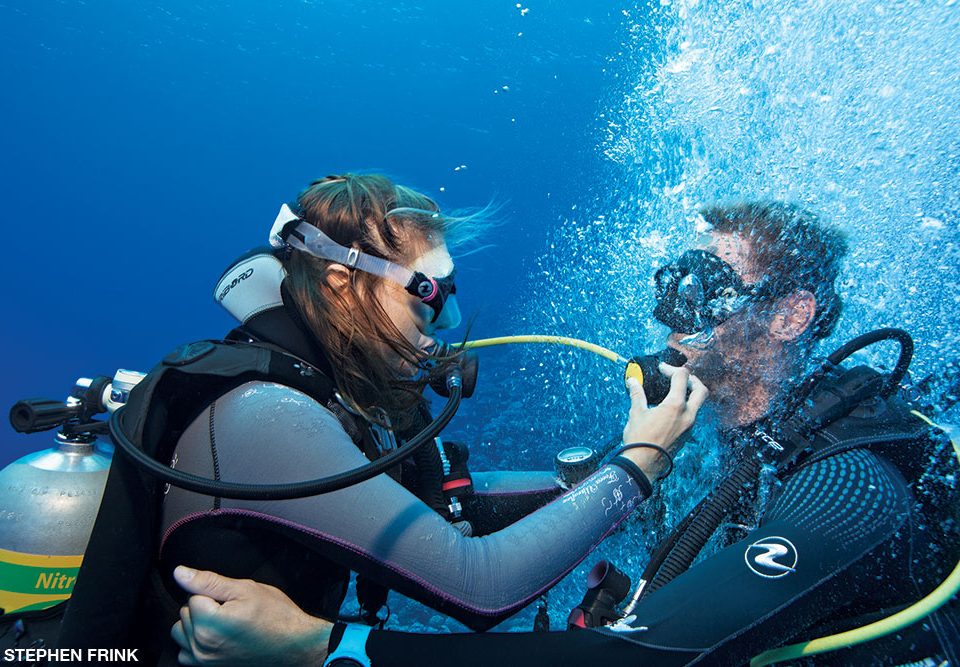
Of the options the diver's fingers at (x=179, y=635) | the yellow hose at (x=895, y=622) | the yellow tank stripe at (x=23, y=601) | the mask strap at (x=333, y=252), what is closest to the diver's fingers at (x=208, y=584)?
the diver's fingers at (x=179, y=635)

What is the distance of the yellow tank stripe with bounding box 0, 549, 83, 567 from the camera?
5.48 feet

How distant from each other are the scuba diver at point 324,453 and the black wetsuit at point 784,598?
176mm

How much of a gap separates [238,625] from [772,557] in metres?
1.58

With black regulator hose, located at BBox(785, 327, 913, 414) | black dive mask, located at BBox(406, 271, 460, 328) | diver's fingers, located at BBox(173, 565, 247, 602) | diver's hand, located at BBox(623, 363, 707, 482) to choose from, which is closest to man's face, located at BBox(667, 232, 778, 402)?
black regulator hose, located at BBox(785, 327, 913, 414)

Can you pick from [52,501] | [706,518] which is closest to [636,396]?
[706,518]

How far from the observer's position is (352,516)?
1.37 m

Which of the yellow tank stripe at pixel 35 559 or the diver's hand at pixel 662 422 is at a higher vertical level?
the yellow tank stripe at pixel 35 559

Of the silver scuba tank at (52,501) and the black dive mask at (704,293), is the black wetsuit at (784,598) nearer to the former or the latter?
the black dive mask at (704,293)

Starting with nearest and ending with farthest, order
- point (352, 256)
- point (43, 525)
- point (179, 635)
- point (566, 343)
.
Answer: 1. point (179, 635)
2. point (43, 525)
3. point (352, 256)
4. point (566, 343)

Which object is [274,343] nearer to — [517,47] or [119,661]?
[119,661]

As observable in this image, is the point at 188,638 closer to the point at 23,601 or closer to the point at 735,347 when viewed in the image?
the point at 23,601

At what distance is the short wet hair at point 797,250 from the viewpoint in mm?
2443

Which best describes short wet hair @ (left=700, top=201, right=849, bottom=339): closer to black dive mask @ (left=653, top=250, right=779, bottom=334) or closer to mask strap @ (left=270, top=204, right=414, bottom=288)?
black dive mask @ (left=653, top=250, right=779, bottom=334)

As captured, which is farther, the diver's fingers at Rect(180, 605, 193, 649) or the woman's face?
the woman's face
